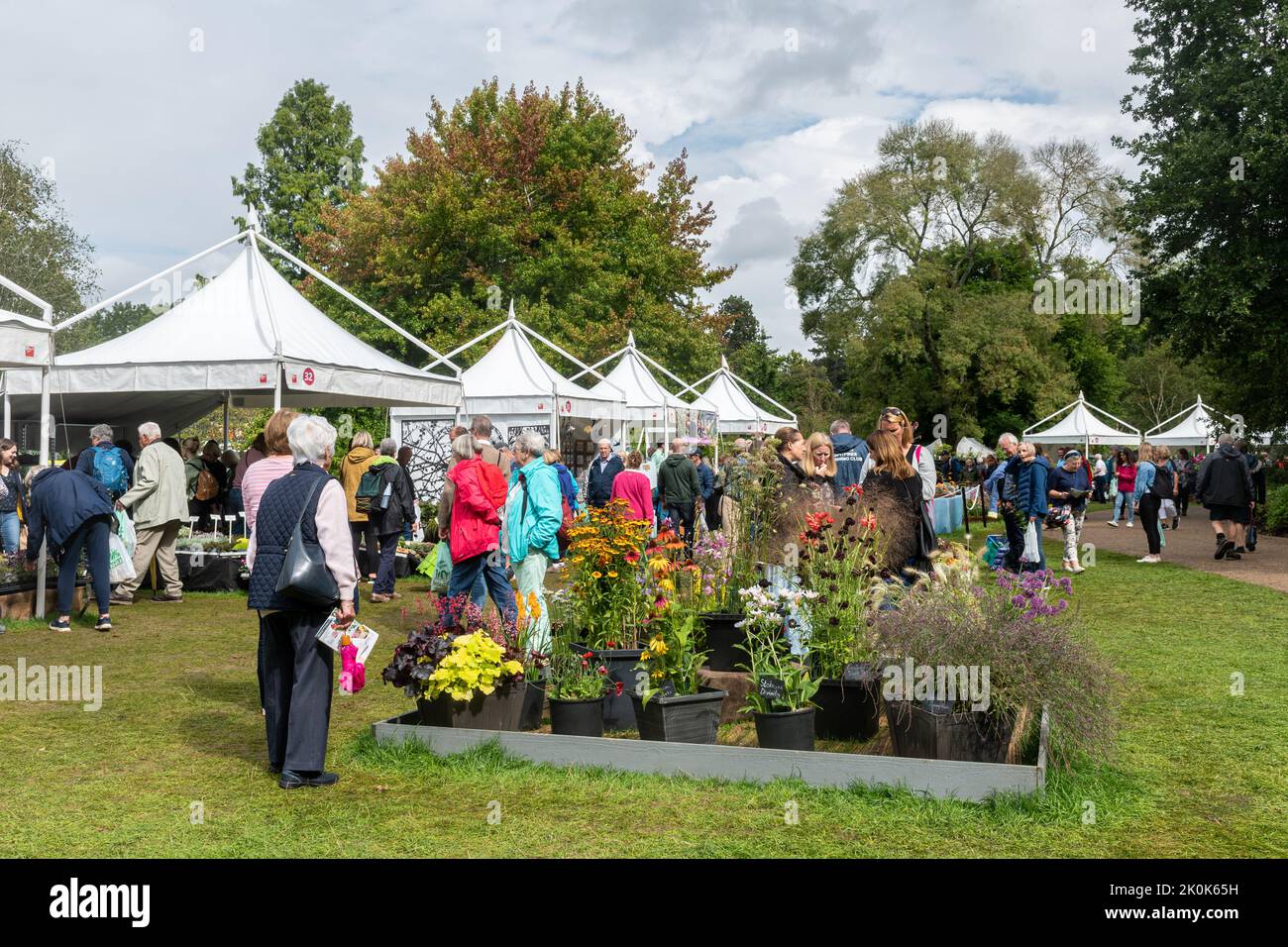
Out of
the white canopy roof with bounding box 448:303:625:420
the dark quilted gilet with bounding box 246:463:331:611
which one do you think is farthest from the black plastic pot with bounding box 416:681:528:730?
the white canopy roof with bounding box 448:303:625:420

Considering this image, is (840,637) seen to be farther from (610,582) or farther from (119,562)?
(119,562)

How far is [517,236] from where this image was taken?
1318 inches

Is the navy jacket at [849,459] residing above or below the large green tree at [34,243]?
below

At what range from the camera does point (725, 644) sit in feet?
25.0

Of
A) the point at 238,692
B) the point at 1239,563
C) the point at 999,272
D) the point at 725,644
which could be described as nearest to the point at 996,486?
the point at 1239,563

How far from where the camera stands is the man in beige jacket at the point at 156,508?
12.3 meters

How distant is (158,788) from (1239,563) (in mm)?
16347

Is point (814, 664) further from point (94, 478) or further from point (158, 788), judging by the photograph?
point (94, 478)

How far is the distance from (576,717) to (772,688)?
3.63 ft

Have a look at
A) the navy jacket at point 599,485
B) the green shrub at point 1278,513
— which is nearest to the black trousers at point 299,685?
the navy jacket at point 599,485

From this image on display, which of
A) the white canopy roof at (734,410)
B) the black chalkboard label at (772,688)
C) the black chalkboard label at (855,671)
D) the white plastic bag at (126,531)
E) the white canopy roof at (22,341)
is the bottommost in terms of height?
the black chalkboard label at (772,688)

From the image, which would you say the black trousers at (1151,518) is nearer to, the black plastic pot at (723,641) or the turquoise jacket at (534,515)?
the turquoise jacket at (534,515)

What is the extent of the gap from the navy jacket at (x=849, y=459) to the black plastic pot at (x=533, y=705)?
3.78 m
